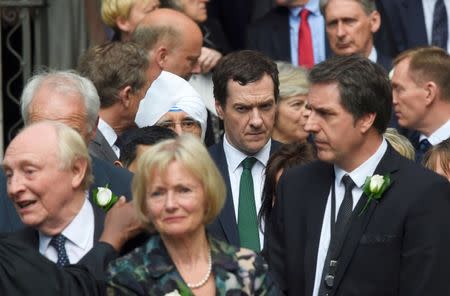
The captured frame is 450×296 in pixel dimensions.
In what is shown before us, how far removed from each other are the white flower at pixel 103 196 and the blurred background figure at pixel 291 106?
3365 mm

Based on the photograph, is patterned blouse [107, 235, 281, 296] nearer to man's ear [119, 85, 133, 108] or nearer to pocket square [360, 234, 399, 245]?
pocket square [360, 234, 399, 245]

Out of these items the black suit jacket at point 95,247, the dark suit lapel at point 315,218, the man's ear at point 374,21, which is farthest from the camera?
the man's ear at point 374,21

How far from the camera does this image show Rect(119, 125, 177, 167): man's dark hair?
8.97 m

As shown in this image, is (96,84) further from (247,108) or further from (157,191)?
(157,191)

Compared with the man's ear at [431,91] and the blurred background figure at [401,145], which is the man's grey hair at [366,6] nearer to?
the man's ear at [431,91]

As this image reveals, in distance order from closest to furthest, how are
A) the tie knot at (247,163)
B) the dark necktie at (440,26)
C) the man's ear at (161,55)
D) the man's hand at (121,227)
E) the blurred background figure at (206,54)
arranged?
the man's hand at (121,227) → the tie knot at (247,163) → the man's ear at (161,55) → the blurred background figure at (206,54) → the dark necktie at (440,26)

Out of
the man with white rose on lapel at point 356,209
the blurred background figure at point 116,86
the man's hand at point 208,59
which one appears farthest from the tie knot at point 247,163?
the man's hand at point 208,59

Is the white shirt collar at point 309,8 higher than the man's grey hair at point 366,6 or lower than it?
lower

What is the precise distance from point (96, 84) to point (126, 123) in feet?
1.01

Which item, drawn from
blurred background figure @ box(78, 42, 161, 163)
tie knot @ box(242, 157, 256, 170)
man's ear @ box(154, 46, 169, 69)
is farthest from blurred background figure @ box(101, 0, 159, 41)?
tie knot @ box(242, 157, 256, 170)

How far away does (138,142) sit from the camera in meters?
9.00

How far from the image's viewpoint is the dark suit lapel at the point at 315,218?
7.77 metres

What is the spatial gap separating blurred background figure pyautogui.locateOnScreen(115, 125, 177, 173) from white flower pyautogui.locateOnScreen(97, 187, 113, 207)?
1.08m

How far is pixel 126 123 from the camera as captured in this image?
9.85m
